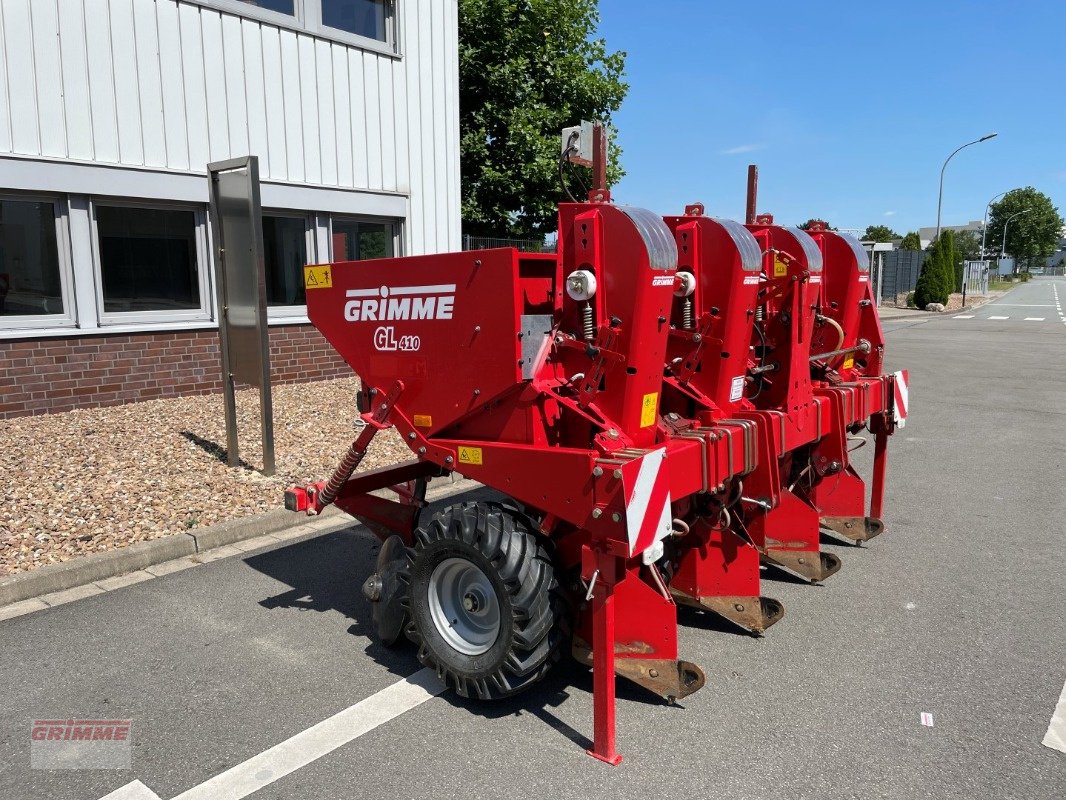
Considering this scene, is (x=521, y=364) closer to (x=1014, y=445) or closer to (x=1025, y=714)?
(x=1025, y=714)

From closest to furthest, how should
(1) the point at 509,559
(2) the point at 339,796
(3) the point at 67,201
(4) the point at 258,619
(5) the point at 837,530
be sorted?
(2) the point at 339,796, (1) the point at 509,559, (4) the point at 258,619, (5) the point at 837,530, (3) the point at 67,201

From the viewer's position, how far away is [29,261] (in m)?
7.91

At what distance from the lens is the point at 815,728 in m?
3.26

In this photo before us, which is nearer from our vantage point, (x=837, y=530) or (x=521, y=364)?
(x=521, y=364)

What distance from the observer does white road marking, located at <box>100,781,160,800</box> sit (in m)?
2.87

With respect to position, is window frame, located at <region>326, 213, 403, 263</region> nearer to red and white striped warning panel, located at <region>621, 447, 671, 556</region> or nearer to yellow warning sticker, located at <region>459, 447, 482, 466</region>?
yellow warning sticker, located at <region>459, 447, 482, 466</region>

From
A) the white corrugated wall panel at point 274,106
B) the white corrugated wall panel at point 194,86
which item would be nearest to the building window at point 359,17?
the white corrugated wall panel at point 274,106

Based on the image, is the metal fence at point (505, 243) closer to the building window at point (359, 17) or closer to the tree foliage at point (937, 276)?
the building window at point (359, 17)

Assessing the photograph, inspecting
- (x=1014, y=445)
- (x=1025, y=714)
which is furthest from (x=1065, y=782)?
(x=1014, y=445)

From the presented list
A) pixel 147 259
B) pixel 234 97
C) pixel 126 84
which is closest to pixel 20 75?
pixel 126 84

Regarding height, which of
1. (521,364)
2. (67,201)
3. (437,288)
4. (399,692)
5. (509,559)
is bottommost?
(399,692)

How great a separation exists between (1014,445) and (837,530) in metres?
4.61

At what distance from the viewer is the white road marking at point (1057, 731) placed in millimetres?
3139

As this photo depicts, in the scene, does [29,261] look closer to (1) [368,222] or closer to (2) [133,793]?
(1) [368,222]
